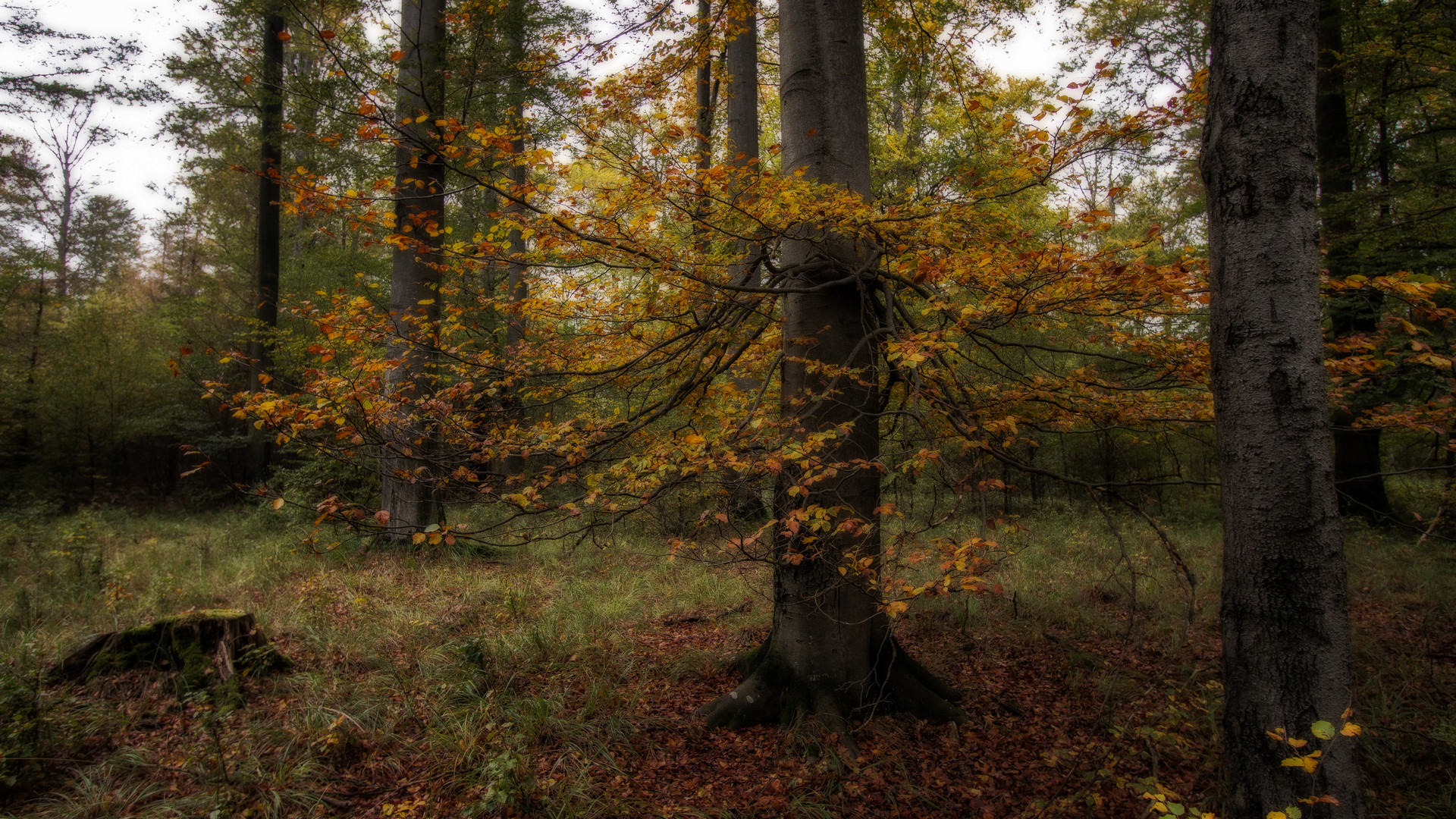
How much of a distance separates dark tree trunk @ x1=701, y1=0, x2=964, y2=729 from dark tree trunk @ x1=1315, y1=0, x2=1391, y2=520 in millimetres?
6639

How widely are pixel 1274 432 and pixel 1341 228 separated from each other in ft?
26.9

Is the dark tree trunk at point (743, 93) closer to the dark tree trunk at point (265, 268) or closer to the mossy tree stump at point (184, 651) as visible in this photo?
the mossy tree stump at point (184, 651)

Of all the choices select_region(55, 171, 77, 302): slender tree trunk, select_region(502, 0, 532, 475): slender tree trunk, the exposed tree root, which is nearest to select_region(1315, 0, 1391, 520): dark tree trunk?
the exposed tree root

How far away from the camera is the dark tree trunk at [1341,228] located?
7.26 meters

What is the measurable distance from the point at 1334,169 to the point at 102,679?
13261 mm

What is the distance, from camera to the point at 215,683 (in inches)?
157

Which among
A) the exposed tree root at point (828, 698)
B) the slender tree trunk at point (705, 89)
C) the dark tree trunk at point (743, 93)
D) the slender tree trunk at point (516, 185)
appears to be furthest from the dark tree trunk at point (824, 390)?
the dark tree trunk at point (743, 93)

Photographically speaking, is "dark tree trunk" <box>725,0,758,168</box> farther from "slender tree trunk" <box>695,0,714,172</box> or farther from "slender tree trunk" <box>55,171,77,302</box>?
"slender tree trunk" <box>55,171,77,302</box>

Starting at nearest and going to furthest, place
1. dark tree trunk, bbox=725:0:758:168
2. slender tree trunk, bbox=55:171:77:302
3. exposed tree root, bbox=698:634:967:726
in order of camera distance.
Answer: exposed tree root, bbox=698:634:967:726
dark tree trunk, bbox=725:0:758:168
slender tree trunk, bbox=55:171:77:302

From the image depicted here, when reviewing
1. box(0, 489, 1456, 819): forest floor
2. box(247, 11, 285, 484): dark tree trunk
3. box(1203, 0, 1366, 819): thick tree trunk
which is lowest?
box(0, 489, 1456, 819): forest floor

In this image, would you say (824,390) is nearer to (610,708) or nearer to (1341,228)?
(610,708)

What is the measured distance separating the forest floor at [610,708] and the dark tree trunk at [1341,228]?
268 cm

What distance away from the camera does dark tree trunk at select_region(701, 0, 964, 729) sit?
12.4 feet

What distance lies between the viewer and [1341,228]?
7.75 m
